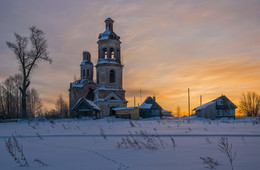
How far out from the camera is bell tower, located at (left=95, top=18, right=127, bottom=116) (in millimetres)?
40219

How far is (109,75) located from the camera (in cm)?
4134

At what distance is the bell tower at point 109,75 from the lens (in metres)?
40.2

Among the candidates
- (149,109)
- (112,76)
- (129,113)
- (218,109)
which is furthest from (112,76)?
(218,109)

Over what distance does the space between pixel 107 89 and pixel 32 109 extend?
96.4 feet

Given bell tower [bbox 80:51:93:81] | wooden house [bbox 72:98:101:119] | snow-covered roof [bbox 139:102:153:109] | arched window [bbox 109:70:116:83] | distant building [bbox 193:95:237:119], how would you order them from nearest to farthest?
wooden house [bbox 72:98:101:119] → distant building [bbox 193:95:237:119] → snow-covered roof [bbox 139:102:153:109] → arched window [bbox 109:70:116:83] → bell tower [bbox 80:51:93:81]

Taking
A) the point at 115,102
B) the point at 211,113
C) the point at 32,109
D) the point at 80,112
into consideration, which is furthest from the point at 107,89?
the point at 32,109

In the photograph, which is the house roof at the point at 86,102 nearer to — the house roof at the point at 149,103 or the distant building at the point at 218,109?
the house roof at the point at 149,103

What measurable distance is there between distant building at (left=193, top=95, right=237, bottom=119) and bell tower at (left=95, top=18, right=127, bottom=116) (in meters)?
13.3

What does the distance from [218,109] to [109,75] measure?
19471 mm

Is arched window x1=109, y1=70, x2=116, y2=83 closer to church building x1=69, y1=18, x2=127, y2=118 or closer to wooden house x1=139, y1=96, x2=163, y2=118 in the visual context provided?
church building x1=69, y1=18, x2=127, y2=118

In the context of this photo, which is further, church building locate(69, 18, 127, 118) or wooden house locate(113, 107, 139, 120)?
church building locate(69, 18, 127, 118)

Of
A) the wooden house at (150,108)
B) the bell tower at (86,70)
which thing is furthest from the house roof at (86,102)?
the bell tower at (86,70)

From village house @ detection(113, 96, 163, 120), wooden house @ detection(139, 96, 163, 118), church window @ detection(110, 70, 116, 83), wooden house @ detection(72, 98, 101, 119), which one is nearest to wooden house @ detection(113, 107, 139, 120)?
village house @ detection(113, 96, 163, 120)

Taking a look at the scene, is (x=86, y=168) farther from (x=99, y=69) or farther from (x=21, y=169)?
(x=99, y=69)
